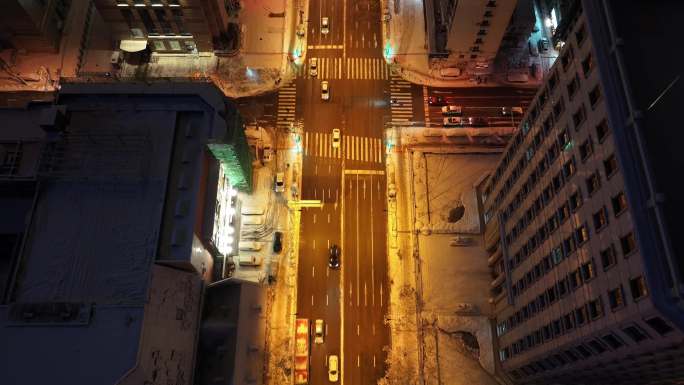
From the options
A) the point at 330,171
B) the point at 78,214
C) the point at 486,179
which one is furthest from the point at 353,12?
the point at 78,214

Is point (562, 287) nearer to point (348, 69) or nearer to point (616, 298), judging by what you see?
point (616, 298)

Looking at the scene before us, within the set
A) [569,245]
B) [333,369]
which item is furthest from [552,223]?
[333,369]

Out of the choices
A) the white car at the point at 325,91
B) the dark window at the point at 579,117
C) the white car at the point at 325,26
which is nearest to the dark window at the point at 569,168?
the dark window at the point at 579,117

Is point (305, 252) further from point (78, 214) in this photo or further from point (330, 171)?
point (78, 214)

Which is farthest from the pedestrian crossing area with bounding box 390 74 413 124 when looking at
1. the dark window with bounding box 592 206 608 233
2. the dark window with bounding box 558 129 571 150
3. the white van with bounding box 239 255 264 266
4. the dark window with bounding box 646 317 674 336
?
the dark window with bounding box 646 317 674 336

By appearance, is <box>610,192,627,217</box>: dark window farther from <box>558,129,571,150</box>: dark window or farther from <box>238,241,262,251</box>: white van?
<box>238,241,262,251</box>: white van
